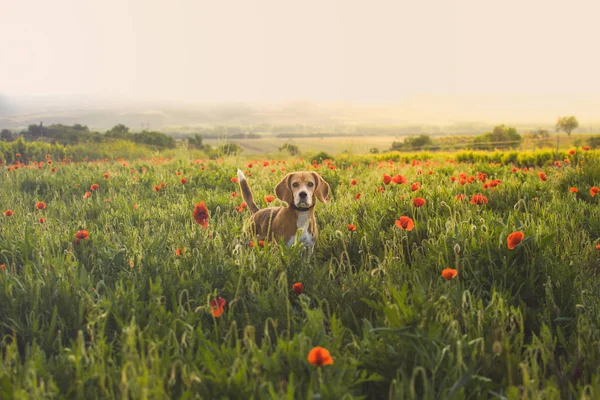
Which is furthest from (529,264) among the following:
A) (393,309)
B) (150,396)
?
(150,396)

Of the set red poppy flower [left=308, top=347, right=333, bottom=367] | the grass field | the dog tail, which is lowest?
the grass field

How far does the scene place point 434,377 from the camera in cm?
184

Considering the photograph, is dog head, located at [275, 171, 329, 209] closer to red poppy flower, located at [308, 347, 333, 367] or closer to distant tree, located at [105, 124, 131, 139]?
red poppy flower, located at [308, 347, 333, 367]

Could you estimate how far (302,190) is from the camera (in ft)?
12.8

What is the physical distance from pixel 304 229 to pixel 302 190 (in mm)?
318

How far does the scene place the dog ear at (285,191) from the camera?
407 centimetres

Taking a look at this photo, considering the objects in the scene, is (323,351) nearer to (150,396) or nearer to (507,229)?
(150,396)

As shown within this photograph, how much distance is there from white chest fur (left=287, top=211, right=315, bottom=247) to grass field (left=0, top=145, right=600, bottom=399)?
0.43ft

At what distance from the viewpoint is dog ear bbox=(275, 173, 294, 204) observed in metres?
4.07

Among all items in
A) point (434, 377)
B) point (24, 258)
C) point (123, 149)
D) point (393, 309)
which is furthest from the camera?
point (123, 149)

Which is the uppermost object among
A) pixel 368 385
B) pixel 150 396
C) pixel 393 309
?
pixel 393 309

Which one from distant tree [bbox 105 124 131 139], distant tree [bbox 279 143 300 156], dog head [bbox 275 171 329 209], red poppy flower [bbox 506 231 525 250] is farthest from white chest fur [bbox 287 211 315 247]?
distant tree [bbox 105 124 131 139]

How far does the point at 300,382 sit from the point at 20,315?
5.42ft

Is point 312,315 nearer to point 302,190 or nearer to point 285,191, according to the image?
point 302,190
